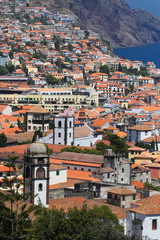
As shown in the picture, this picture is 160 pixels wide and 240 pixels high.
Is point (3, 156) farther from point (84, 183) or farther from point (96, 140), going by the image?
point (96, 140)

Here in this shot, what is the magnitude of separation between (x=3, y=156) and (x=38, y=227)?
104ft

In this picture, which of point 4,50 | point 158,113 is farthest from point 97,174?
point 4,50

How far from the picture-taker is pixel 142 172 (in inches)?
2576

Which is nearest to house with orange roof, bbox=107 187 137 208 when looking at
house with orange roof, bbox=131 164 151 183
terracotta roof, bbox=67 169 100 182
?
terracotta roof, bbox=67 169 100 182

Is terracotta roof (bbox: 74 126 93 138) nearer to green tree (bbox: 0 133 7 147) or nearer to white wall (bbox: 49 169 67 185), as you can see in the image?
green tree (bbox: 0 133 7 147)

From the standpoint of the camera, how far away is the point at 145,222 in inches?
1436

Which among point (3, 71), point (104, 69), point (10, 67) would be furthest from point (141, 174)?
point (104, 69)

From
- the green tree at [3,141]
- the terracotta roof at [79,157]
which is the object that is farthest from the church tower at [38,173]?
the green tree at [3,141]

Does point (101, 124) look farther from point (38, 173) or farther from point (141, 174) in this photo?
point (38, 173)

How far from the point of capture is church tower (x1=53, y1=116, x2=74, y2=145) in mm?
76875

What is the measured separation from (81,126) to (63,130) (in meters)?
17.0

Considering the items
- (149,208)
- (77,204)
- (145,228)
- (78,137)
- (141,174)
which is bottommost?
(141,174)

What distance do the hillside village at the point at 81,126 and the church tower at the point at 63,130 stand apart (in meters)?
0.11

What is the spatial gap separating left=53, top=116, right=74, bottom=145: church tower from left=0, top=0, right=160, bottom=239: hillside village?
0.37 feet
